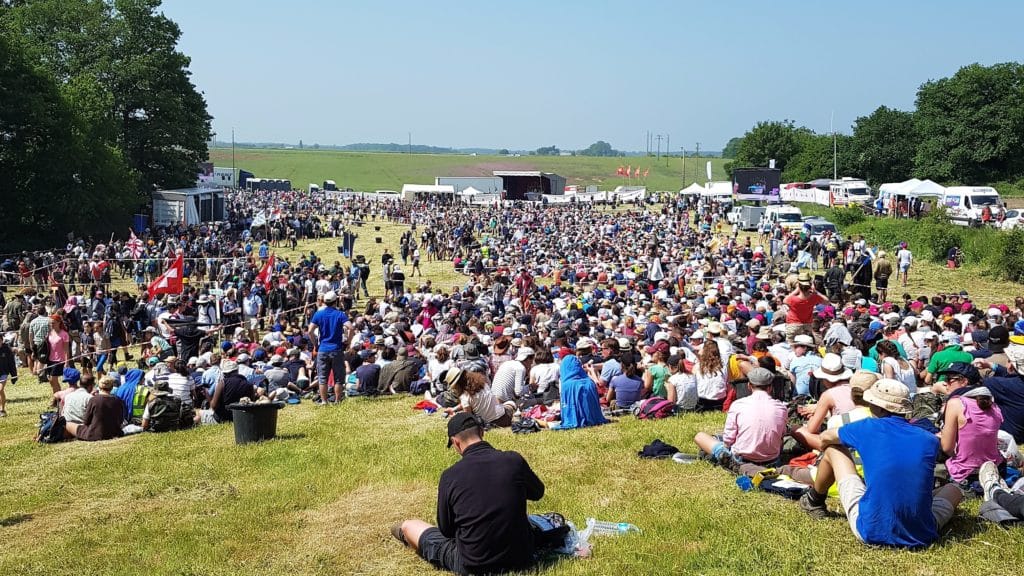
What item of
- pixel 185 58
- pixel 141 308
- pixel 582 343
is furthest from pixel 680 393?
pixel 185 58

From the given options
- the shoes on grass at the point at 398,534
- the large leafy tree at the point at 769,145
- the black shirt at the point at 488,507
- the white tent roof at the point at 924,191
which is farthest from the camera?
the large leafy tree at the point at 769,145

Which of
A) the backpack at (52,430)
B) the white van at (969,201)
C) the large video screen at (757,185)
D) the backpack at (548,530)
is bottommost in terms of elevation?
the backpack at (52,430)

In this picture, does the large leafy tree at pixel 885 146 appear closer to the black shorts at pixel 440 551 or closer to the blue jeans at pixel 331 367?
the blue jeans at pixel 331 367

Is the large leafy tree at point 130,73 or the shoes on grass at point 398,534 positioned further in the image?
the large leafy tree at point 130,73

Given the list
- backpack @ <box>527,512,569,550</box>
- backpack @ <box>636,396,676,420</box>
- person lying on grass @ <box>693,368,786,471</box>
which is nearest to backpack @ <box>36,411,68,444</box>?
backpack @ <box>636,396,676,420</box>

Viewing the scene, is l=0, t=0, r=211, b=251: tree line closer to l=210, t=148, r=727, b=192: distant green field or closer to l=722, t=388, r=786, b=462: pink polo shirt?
l=722, t=388, r=786, b=462: pink polo shirt

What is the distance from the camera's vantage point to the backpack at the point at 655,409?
10.7 meters

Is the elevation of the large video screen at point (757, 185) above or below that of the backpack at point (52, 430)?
above

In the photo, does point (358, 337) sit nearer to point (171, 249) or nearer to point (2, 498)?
point (2, 498)

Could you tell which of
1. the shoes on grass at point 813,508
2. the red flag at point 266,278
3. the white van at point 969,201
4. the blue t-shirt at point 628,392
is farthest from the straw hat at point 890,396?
the white van at point 969,201

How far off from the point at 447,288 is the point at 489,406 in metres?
24.3

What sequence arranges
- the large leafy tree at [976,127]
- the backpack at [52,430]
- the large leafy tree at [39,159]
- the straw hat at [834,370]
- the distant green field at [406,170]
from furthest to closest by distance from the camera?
the distant green field at [406,170], the large leafy tree at [976,127], the large leafy tree at [39,159], the backpack at [52,430], the straw hat at [834,370]

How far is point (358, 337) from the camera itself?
55.5 feet

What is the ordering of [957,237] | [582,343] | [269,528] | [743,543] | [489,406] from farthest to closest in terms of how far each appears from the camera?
[957,237] → [582,343] → [489,406] → [269,528] → [743,543]
